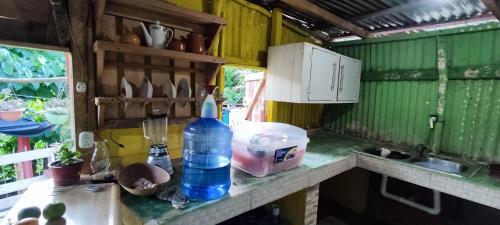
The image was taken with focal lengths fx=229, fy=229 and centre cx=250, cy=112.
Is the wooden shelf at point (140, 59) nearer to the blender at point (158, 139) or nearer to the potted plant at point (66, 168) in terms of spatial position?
the blender at point (158, 139)

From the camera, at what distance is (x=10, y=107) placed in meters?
2.40

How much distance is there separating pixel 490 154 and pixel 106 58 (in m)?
3.08

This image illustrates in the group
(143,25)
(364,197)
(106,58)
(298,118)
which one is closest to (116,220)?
(106,58)

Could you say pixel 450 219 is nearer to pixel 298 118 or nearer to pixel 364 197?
pixel 364 197

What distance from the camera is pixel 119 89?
1363mm

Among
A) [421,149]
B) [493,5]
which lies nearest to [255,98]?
[421,149]

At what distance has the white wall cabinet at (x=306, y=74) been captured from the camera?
1.95 meters

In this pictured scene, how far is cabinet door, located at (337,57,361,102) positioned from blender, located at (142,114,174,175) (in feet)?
5.82

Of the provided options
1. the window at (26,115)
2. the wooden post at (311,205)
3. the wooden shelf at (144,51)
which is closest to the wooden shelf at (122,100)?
the wooden shelf at (144,51)

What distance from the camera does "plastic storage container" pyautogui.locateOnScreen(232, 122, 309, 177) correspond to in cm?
142

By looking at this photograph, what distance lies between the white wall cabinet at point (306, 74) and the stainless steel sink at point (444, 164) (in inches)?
36.0

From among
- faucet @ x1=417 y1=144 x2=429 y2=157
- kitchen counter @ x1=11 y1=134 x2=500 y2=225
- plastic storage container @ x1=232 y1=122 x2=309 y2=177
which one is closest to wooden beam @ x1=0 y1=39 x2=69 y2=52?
kitchen counter @ x1=11 y1=134 x2=500 y2=225

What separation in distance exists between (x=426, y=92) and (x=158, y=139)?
8.29 feet

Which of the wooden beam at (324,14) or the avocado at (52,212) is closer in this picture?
the avocado at (52,212)
